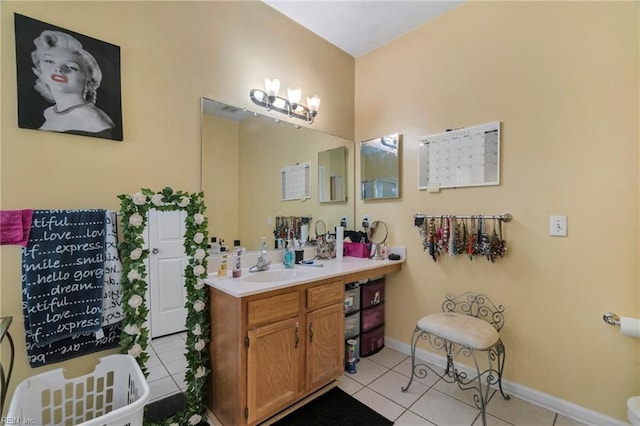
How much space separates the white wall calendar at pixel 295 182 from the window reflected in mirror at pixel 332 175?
17 centimetres

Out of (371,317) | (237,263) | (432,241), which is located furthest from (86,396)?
(432,241)

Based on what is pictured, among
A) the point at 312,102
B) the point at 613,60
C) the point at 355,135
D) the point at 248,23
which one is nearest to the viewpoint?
the point at 613,60

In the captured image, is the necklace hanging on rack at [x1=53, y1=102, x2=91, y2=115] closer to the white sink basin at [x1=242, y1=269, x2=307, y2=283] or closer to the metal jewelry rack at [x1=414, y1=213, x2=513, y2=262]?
the white sink basin at [x1=242, y1=269, x2=307, y2=283]

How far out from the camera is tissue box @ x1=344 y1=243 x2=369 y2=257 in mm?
2611

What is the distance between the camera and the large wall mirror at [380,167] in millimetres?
2549

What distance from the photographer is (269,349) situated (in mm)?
1595

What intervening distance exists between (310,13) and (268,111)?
0.90m

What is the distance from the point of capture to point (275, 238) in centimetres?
228

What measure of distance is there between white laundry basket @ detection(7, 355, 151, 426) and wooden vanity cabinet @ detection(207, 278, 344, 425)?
1.38 ft

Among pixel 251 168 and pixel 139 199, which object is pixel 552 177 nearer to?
pixel 251 168

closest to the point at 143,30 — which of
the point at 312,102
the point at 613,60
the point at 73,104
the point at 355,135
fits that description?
the point at 73,104

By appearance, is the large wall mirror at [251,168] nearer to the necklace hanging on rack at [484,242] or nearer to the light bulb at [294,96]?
the light bulb at [294,96]

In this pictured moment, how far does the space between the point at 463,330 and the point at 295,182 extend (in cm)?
164

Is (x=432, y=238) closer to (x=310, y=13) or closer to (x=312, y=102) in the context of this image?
(x=312, y=102)
